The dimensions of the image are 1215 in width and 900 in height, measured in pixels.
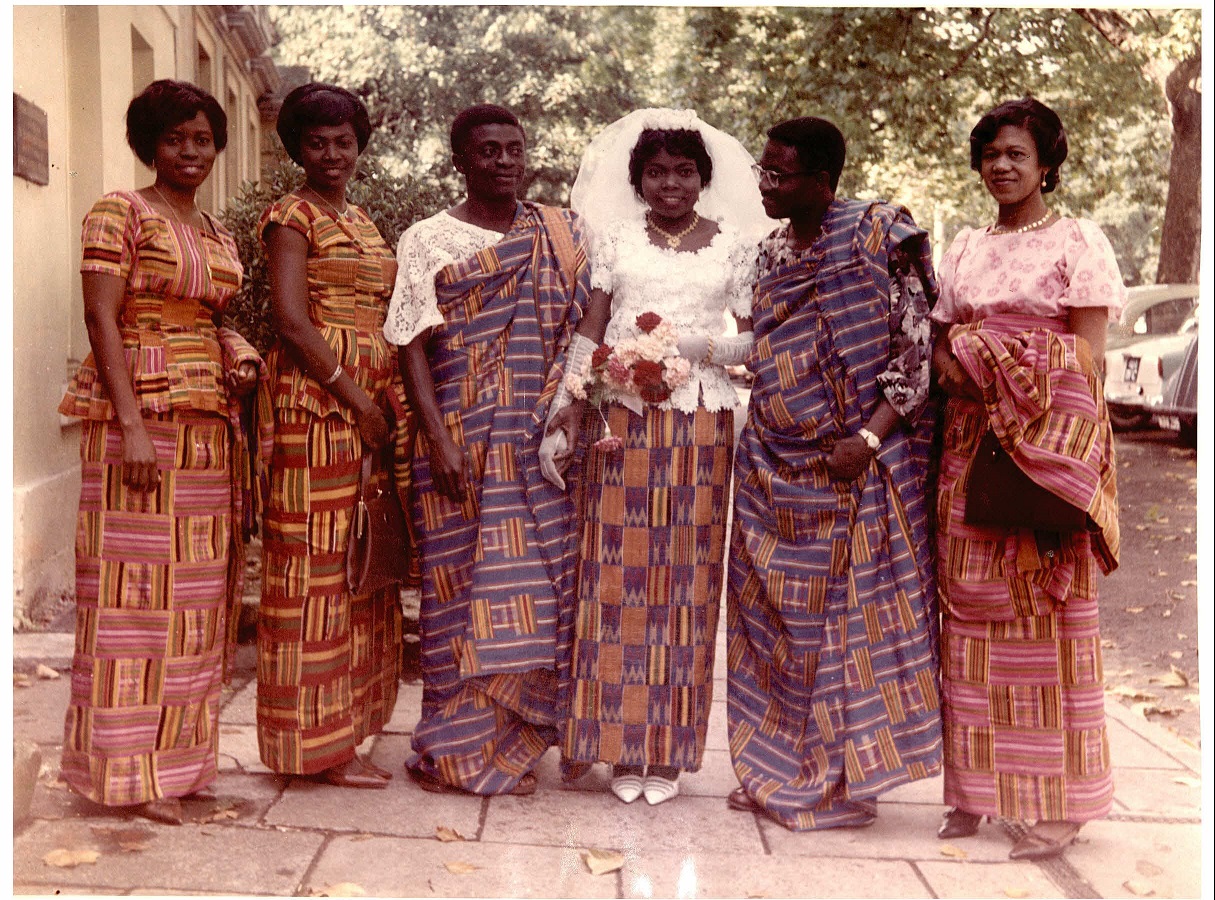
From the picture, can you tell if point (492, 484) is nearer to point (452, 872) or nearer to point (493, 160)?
point (493, 160)

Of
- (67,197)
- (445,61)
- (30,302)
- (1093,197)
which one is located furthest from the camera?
(445,61)

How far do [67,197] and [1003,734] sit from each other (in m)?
4.81

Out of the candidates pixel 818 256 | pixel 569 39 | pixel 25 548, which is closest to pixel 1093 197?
pixel 569 39

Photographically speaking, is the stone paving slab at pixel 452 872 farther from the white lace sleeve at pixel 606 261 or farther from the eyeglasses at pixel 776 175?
the eyeglasses at pixel 776 175

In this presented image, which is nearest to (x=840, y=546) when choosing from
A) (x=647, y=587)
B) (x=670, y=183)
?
(x=647, y=587)

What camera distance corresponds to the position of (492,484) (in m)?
Result: 3.90

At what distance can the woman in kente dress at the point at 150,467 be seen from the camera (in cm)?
349

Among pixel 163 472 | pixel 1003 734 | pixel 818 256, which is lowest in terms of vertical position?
pixel 1003 734

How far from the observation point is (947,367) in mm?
3637

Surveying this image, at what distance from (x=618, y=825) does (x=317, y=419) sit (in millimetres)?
1572

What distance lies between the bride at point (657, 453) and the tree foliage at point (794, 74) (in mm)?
4332

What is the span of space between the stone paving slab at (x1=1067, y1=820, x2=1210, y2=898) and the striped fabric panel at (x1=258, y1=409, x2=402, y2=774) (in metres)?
2.33

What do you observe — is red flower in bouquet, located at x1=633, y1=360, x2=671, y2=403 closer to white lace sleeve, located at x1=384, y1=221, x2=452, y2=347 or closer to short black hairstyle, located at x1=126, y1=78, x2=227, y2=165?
white lace sleeve, located at x1=384, y1=221, x2=452, y2=347

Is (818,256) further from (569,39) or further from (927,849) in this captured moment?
(569,39)
